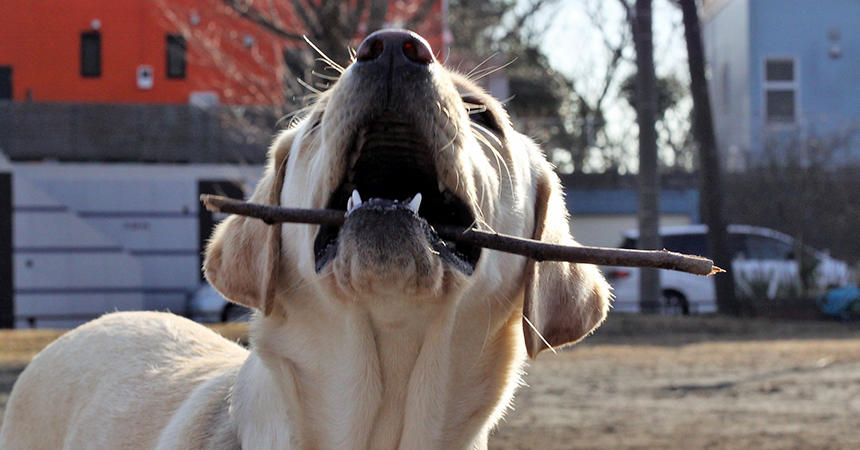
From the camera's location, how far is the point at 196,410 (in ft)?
12.3

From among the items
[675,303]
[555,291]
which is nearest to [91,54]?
[675,303]

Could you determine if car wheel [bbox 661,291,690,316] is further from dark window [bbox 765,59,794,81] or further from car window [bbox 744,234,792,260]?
dark window [bbox 765,59,794,81]

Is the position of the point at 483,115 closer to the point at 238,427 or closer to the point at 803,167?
the point at 238,427

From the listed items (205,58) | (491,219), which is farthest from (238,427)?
(205,58)

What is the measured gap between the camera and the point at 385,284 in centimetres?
292

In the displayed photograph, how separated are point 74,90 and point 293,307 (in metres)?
25.0

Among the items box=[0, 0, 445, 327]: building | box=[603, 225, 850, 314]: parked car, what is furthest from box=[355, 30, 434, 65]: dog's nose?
box=[0, 0, 445, 327]: building

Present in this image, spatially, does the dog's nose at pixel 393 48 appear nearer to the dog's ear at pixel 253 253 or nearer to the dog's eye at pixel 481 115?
the dog's eye at pixel 481 115

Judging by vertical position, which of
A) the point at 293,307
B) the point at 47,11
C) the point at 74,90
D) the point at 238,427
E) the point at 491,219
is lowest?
the point at 238,427

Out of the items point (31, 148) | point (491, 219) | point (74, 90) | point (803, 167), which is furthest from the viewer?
point (74, 90)

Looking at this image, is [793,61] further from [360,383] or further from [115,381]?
[360,383]

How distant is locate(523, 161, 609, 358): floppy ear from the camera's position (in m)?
3.59

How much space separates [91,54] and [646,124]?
48.8 feet

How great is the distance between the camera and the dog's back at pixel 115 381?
4.15 metres
